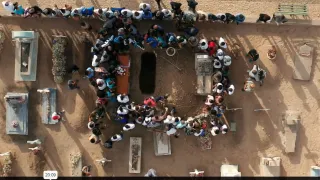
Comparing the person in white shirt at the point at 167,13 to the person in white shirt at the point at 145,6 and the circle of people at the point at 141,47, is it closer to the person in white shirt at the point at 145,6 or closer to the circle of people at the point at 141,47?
the circle of people at the point at 141,47

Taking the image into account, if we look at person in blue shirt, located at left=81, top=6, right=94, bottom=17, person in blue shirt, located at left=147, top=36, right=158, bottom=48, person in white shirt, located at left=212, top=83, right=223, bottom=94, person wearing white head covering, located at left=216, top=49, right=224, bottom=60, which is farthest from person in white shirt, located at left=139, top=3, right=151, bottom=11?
person in white shirt, located at left=212, top=83, right=223, bottom=94

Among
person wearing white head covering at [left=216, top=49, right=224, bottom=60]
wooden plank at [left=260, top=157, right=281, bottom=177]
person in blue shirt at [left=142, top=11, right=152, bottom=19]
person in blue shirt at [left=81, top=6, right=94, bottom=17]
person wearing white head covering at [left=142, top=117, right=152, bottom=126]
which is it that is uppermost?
person in blue shirt at [left=81, top=6, right=94, bottom=17]

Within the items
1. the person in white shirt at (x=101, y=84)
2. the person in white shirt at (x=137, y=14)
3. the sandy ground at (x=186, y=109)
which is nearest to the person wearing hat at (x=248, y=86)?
the sandy ground at (x=186, y=109)

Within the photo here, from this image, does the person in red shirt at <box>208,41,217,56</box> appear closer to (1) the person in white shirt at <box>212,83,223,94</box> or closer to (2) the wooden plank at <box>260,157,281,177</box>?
(1) the person in white shirt at <box>212,83,223,94</box>

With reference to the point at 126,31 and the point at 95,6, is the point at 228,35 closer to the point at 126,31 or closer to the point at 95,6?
the point at 126,31

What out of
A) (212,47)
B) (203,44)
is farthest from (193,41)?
(212,47)

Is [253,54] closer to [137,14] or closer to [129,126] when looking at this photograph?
[137,14]

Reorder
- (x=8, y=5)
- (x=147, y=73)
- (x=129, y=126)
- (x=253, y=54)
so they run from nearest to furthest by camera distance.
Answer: (x=8, y=5), (x=129, y=126), (x=253, y=54), (x=147, y=73)
